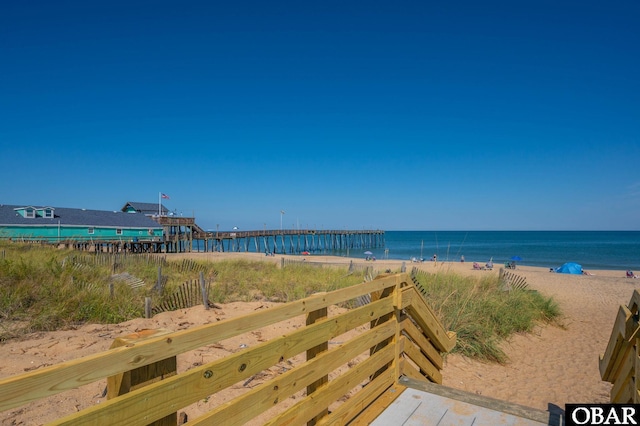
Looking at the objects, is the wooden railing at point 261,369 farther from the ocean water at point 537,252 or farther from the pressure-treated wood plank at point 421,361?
the ocean water at point 537,252

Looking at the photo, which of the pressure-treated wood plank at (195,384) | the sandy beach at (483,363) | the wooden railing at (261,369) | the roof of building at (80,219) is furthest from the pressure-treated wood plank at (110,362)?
the roof of building at (80,219)

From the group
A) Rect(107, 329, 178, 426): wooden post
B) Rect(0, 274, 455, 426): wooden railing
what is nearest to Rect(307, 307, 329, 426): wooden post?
Rect(0, 274, 455, 426): wooden railing

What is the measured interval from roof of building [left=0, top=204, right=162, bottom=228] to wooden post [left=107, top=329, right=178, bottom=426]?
40009 millimetres

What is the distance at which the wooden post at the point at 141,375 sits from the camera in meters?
1.59

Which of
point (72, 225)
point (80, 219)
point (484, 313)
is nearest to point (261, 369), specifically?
point (484, 313)

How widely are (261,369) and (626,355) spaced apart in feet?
9.81

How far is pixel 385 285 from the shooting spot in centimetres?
368

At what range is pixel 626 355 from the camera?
3084 mm

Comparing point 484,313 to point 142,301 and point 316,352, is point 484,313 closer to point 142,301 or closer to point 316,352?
point 316,352

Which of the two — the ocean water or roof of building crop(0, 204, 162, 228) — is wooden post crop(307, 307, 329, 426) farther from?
roof of building crop(0, 204, 162, 228)

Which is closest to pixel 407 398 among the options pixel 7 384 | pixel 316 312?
pixel 316 312

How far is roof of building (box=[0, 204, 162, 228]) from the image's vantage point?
3397 centimetres

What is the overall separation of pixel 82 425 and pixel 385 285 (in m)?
2.75

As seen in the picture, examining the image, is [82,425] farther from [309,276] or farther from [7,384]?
[309,276]
